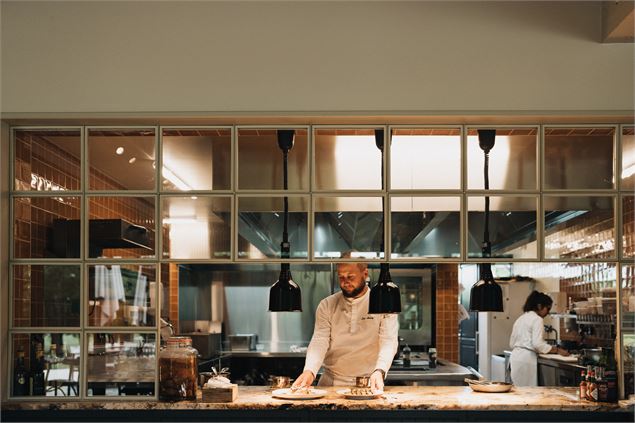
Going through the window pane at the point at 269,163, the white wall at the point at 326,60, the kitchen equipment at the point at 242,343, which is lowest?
the kitchen equipment at the point at 242,343

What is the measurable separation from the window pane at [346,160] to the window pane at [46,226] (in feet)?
4.73

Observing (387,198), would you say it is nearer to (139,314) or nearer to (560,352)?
(139,314)

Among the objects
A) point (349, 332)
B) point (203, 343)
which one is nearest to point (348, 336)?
point (349, 332)

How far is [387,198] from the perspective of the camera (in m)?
4.66

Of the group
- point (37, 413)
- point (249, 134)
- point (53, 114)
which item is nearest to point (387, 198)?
point (249, 134)

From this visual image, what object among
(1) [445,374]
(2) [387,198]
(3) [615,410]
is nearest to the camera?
(3) [615,410]

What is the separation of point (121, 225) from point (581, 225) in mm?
2797

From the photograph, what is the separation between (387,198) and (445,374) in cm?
289

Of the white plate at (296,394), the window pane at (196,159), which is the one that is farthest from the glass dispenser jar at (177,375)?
the window pane at (196,159)

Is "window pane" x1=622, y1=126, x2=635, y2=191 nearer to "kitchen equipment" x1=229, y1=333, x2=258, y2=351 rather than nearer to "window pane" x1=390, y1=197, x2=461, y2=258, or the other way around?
"window pane" x1=390, y1=197, x2=461, y2=258

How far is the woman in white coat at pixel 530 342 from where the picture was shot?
833 centimetres

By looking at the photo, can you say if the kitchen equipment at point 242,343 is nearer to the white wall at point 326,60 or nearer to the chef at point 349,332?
the chef at point 349,332

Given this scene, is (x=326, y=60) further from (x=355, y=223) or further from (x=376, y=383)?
(x=376, y=383)

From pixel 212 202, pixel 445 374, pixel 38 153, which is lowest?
pixel 445 374
